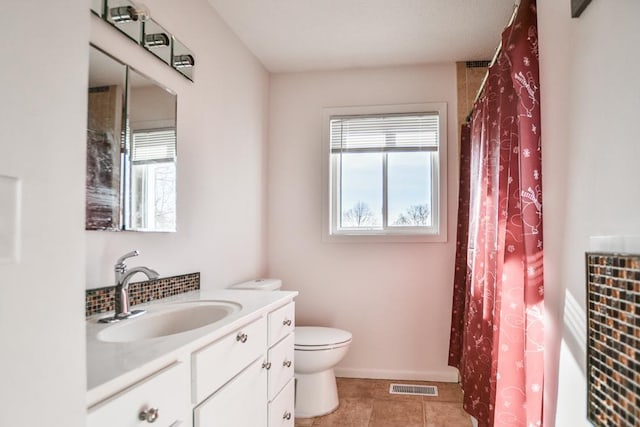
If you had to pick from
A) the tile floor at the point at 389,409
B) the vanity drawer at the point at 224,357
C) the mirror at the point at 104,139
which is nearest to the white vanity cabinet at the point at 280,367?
the vanity drawer at the point at 224,357

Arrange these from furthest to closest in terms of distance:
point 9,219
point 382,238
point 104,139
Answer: point 382,238
point 104,139
point 9,219

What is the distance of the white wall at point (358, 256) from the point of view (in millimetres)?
3316

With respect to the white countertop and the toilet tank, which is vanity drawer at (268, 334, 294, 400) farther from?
the toilet tank

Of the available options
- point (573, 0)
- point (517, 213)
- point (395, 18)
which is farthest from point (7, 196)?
point (395, 18)

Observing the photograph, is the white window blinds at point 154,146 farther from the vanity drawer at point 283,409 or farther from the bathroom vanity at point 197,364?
the vanity drawer at point 283,409

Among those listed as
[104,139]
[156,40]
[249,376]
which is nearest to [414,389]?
[249,376]

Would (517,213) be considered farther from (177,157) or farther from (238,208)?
(238,208)

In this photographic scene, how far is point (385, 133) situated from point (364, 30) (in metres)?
0.85

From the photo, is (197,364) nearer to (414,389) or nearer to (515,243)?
(515,243)

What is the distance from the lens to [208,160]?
8.20ft

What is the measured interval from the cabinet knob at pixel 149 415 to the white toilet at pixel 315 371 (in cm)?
170

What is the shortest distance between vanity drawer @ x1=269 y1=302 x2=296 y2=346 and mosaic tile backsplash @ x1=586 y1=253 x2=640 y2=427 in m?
1.23

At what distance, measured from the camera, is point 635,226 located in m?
0.81

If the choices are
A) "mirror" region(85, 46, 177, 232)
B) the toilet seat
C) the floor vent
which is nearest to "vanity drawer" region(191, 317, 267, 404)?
"mirror" region(85, 46, 177, 232)
